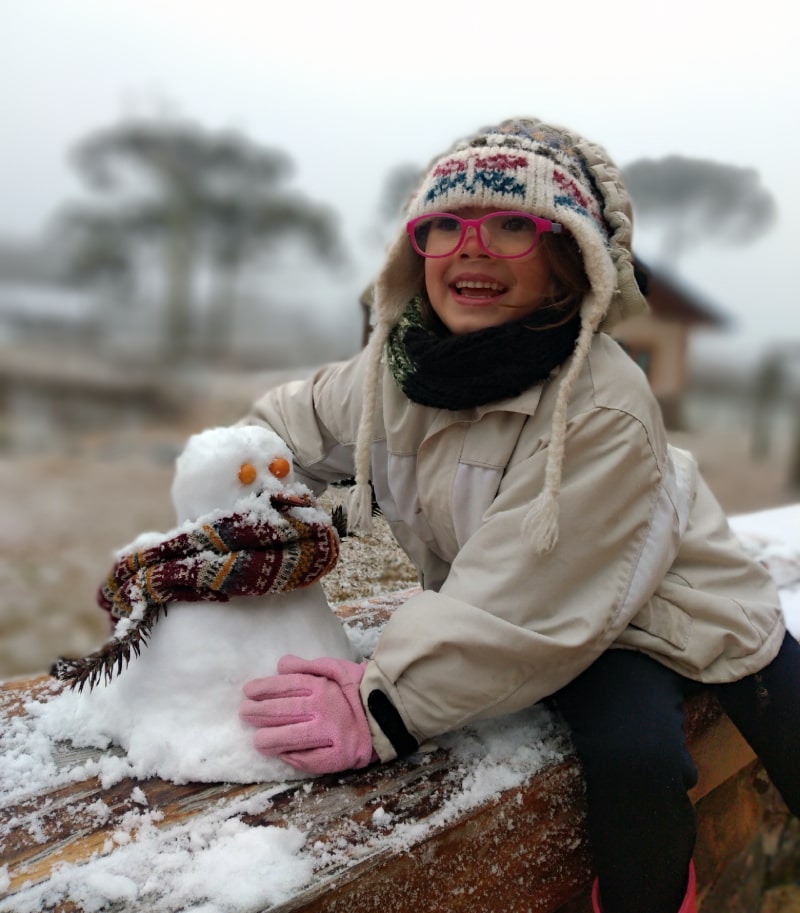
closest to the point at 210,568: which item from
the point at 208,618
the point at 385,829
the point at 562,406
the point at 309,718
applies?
the point at 208,618

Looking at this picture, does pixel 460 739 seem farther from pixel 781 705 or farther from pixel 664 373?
pixel 664 373

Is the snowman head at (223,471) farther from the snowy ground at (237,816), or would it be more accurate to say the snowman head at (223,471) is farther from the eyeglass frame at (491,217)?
the eyeglass frame at (491,217)

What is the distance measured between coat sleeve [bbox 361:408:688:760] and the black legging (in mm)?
75

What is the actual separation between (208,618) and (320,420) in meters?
0.41

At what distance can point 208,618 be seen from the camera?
0.75 meters

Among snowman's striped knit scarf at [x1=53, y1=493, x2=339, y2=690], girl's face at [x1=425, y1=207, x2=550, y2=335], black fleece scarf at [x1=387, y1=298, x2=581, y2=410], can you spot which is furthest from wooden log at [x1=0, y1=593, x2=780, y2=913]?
girl's face at [x1=425, y1=207, x2=550, y2=335]

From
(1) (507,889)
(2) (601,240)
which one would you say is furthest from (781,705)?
(2) (601,240)

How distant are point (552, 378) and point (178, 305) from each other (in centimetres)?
258

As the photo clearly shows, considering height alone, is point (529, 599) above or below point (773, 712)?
above

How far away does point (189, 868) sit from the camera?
0.58 m

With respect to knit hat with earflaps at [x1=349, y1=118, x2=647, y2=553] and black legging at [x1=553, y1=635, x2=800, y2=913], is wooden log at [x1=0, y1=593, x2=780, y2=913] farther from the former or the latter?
knit hat with earflaps at [x1=349, y1=118, x2=647, y2=553]

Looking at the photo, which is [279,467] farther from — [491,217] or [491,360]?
[491,217]

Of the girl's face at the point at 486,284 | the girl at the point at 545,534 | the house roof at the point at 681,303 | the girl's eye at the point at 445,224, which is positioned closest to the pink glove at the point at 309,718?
the girl at the point at 545,534

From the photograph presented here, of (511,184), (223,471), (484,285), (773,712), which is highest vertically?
(511,184)
